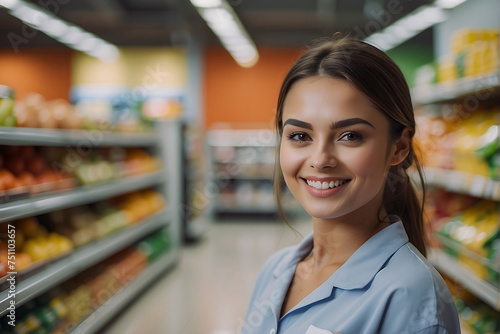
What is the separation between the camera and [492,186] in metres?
2.63

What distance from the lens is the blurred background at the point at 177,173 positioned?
2.68 meters

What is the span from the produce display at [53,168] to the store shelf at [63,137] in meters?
0.14

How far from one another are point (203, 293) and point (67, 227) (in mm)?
1865

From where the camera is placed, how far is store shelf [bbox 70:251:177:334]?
10.5ft

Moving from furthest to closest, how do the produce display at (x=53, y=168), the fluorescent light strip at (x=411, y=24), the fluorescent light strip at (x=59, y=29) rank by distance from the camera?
1. the fluorescent light strip at (x=411, y=24)
2. the fluorescent light strip at (x=59, y=29)
3. the produce display at (x=53, y=168)

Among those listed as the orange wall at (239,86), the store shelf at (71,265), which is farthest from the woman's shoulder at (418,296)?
the orange wall at (239,86)

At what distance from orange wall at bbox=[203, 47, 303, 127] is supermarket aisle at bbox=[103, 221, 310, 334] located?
A: 14.5 ft

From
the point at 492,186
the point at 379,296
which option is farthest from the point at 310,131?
the point at 492,186

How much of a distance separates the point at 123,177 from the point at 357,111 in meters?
3.59

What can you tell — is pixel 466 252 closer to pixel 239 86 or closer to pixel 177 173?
pixel 177 173

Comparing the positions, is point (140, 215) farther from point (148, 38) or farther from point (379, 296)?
point (148, 38)

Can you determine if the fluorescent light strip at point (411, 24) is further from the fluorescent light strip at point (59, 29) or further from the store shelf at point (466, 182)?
the fluorescent light strip at point (59, 29)

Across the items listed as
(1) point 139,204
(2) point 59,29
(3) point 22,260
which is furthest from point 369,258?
(2) point 59,29

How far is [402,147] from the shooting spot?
1120mm
